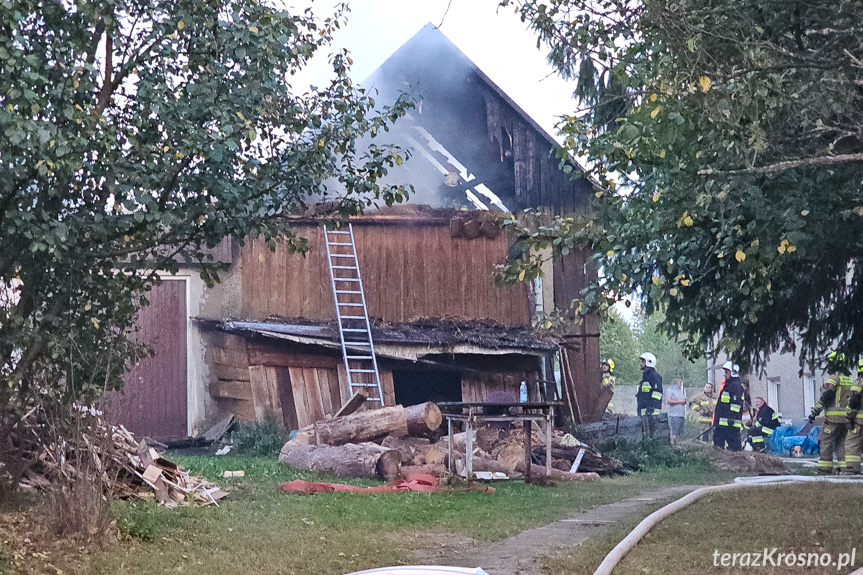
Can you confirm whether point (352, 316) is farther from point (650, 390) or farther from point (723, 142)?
point (723, 142)

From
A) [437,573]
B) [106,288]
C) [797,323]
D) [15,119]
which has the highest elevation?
[15,119]

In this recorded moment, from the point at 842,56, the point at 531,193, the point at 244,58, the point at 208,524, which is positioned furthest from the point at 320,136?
the point at 531,193

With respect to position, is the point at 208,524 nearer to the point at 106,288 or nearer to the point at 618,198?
the point at 106,288

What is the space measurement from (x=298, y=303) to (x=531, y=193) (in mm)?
5274

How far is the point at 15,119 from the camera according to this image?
19.0ft

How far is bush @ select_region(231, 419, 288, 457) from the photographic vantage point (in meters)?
15.5

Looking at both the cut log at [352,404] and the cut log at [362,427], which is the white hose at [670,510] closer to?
the cut log at [362,427]

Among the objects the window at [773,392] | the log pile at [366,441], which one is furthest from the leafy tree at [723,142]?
the window at [773,392]

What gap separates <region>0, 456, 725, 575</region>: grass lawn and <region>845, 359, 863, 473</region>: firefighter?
3663 millimetres

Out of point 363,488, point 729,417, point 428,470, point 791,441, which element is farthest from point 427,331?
point 791,441

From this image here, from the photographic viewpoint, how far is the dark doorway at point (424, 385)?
60.6 feet

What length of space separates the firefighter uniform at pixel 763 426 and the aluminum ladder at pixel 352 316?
26.6 ft

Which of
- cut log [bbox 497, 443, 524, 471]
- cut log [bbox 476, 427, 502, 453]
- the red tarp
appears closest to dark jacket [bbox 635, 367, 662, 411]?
cut log [bbox 476, 427, 502, 453]

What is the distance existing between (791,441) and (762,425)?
5.05 feet
